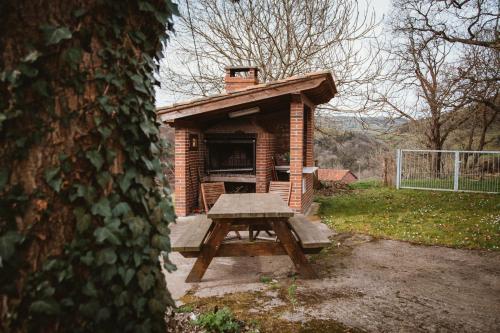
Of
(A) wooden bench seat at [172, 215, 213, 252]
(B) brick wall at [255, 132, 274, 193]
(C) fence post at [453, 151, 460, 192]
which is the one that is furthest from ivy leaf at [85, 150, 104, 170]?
(C) fence post at [453, 151, 460, 192]

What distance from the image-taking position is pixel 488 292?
408cm

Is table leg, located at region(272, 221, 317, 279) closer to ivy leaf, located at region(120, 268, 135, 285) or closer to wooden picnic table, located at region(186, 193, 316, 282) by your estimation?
wooden picnic table, located at region(186, 193, 316, 282)

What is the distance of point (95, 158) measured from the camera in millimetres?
1698

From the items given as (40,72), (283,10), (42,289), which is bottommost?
(42,289)

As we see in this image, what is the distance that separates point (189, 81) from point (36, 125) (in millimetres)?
13986

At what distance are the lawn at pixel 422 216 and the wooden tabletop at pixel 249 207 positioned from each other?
260 centimetres

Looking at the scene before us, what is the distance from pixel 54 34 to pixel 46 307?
1183mm

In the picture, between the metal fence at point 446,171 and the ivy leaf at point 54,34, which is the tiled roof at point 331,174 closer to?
the metal fence at point 446,171

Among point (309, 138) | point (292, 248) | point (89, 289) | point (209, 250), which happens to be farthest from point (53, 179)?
point (309, 138)

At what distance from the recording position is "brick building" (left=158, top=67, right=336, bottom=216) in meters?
7.70

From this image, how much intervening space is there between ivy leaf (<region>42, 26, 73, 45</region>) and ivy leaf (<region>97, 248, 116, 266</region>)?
3.11 ft

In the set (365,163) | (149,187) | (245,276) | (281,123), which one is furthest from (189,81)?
(365,163)

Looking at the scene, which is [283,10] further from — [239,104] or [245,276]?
[245,276]

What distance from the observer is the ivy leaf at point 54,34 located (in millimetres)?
1579
